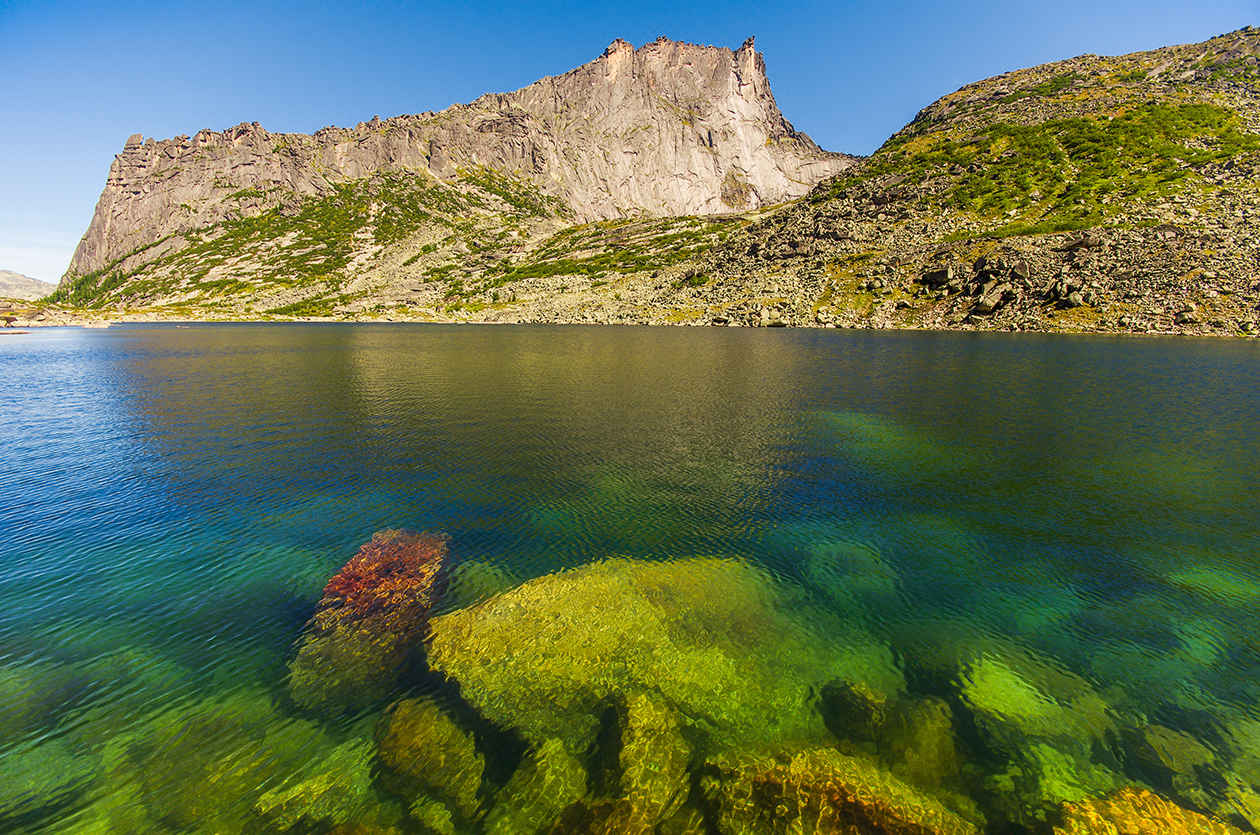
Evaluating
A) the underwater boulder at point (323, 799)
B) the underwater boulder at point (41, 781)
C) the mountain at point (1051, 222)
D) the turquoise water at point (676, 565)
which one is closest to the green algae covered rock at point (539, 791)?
the turquoise water at point (676, 565)

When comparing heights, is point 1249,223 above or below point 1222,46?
below

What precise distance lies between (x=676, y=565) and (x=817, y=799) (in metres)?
9.24

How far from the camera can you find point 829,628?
49.2 ft

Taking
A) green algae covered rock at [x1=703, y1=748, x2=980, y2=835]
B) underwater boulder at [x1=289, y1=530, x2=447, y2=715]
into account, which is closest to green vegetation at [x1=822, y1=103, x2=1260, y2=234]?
green algae covered rock at [x1=703, y1=748, x2=980, y2=835]

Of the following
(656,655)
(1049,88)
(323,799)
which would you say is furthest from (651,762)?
(1049,88)

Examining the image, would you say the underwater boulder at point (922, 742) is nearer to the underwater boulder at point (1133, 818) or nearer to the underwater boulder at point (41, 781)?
the underwater boulder at point (1133, 818)

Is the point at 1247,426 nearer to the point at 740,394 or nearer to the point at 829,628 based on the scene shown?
the point at 740,394

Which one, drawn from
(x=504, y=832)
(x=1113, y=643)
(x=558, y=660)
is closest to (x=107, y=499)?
(x=558, y=660)

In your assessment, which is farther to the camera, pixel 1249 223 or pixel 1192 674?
pixel 1249 223

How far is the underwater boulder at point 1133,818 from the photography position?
29.3 feet

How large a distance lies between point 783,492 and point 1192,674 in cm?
1460

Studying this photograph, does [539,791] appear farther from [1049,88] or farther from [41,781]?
[1049,88]

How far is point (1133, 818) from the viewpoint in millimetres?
9156


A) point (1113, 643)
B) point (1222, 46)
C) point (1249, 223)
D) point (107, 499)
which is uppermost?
point (1222, 46)
